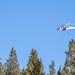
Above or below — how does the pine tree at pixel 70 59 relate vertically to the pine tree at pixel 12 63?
below

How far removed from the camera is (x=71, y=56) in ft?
283

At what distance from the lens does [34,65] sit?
94312mm

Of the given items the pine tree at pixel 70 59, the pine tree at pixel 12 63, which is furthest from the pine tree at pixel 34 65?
the pine tree at pixel 12 63

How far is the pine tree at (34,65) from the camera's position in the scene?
93000mm

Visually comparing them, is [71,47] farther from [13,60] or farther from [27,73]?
[13,60]

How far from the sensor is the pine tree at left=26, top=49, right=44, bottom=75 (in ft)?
305

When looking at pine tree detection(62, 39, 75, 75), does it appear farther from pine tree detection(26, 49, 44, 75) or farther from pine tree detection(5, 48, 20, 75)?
pine tree detection(5, 48, 20, 75)

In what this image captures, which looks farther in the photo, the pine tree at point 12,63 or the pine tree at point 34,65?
the pine tree at point 12,63

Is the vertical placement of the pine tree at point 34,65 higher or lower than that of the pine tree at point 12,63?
lower

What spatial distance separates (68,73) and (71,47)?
161 inches

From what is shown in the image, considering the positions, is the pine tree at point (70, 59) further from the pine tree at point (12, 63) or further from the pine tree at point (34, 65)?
the pine tree at point (12, 63)

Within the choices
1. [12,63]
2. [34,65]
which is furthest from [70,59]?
[12,63]

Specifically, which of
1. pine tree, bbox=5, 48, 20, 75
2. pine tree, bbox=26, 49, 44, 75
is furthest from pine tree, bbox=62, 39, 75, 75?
pine tree, bbox=5, 48, 20, 75

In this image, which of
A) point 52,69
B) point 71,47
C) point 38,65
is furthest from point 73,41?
point 52,69
